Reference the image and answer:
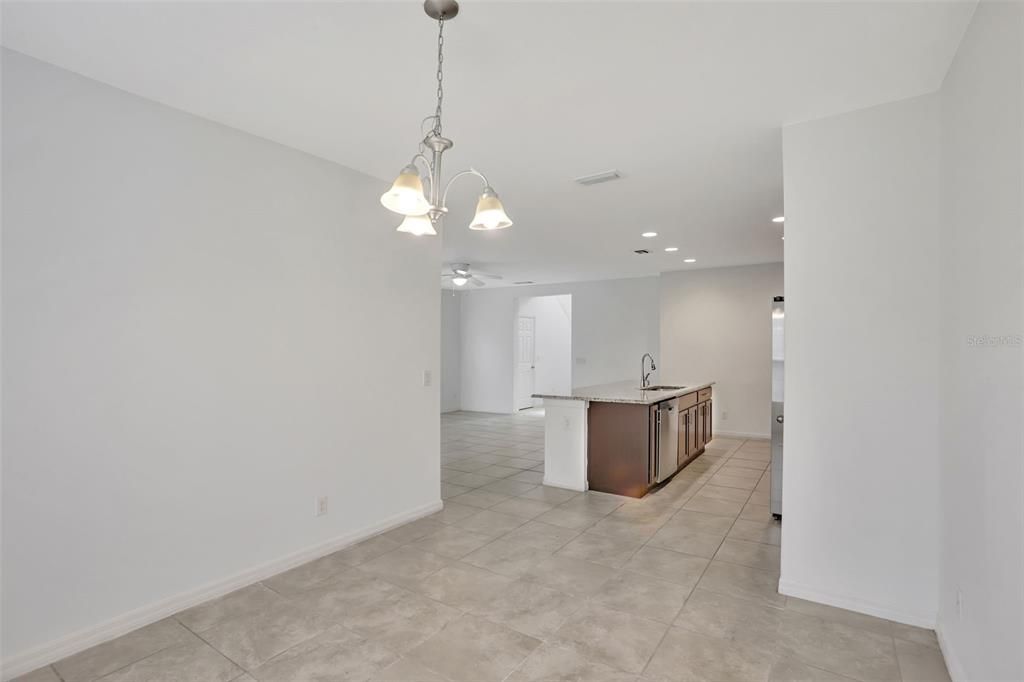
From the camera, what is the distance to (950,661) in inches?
81.6

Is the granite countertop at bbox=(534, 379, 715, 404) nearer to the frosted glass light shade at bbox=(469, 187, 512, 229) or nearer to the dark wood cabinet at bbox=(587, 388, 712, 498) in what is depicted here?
the dark wood cabinet at bbox=(587, 388, 712, 498)

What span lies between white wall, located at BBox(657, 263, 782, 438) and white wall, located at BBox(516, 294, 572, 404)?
11.8 feet

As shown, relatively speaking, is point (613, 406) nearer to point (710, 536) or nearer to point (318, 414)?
point (710, 536)

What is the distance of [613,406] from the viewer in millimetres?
4715

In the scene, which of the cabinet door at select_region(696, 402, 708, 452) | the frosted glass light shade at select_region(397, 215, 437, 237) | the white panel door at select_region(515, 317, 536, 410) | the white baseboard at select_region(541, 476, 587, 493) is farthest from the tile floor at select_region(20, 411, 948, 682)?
the white panel door at select_region(515, 317, 536, 410)

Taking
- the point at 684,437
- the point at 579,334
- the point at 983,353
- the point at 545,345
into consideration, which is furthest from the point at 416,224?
the point at 545,345

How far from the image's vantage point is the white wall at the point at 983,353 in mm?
1476

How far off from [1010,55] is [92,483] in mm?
3812

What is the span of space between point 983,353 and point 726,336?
19.9 feet

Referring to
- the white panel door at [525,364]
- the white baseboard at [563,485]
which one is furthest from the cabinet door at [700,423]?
the white panel door at [525,364]

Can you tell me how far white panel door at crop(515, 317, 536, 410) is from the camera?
33.7ft

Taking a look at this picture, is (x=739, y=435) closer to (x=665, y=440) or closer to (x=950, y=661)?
(x=665, y=440)

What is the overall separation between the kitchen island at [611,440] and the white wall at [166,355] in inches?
74.1

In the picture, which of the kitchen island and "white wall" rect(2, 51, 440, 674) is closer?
"white wall" rect(2, 51, 440, 674)
